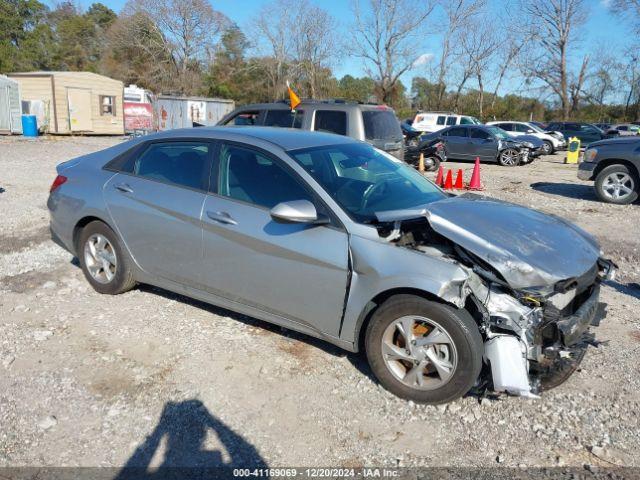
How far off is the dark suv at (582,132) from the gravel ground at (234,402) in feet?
88.1

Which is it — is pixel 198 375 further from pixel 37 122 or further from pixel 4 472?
pixel 37 122

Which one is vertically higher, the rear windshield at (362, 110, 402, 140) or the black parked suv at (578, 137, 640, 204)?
the rear windshield at (362, 110, 402, 140)

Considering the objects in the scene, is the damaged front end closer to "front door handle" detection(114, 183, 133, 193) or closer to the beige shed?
"front door handle" detection(114, 183, 133, 193)

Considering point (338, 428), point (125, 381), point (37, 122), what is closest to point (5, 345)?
point (125, 381)

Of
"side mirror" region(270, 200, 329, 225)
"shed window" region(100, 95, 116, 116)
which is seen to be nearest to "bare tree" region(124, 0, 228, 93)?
"shed window" region(100, 95, 116, 116)

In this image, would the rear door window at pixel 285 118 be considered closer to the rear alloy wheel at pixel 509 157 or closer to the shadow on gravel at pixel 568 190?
the shadow on gravel at pixel 568 190

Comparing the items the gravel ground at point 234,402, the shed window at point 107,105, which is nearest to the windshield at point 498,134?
the gravel ground at point 234,402

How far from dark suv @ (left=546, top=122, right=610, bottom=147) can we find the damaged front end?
28149 mm

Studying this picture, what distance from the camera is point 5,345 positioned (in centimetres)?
400

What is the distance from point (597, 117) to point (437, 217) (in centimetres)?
5574

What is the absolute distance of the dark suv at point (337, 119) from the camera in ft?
28.4

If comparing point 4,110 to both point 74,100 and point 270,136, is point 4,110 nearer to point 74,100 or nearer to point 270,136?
point 74,100

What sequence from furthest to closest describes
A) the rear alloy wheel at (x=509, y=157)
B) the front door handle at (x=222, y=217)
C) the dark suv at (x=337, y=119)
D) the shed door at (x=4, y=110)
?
the shed door at (x=4, y=110) < the rear alloy wheel at (x=509, y=157) < the dark suv at (x=337, y=119) < the front door handle at (x=222, y=217)

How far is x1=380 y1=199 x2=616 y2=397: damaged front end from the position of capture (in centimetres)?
308
